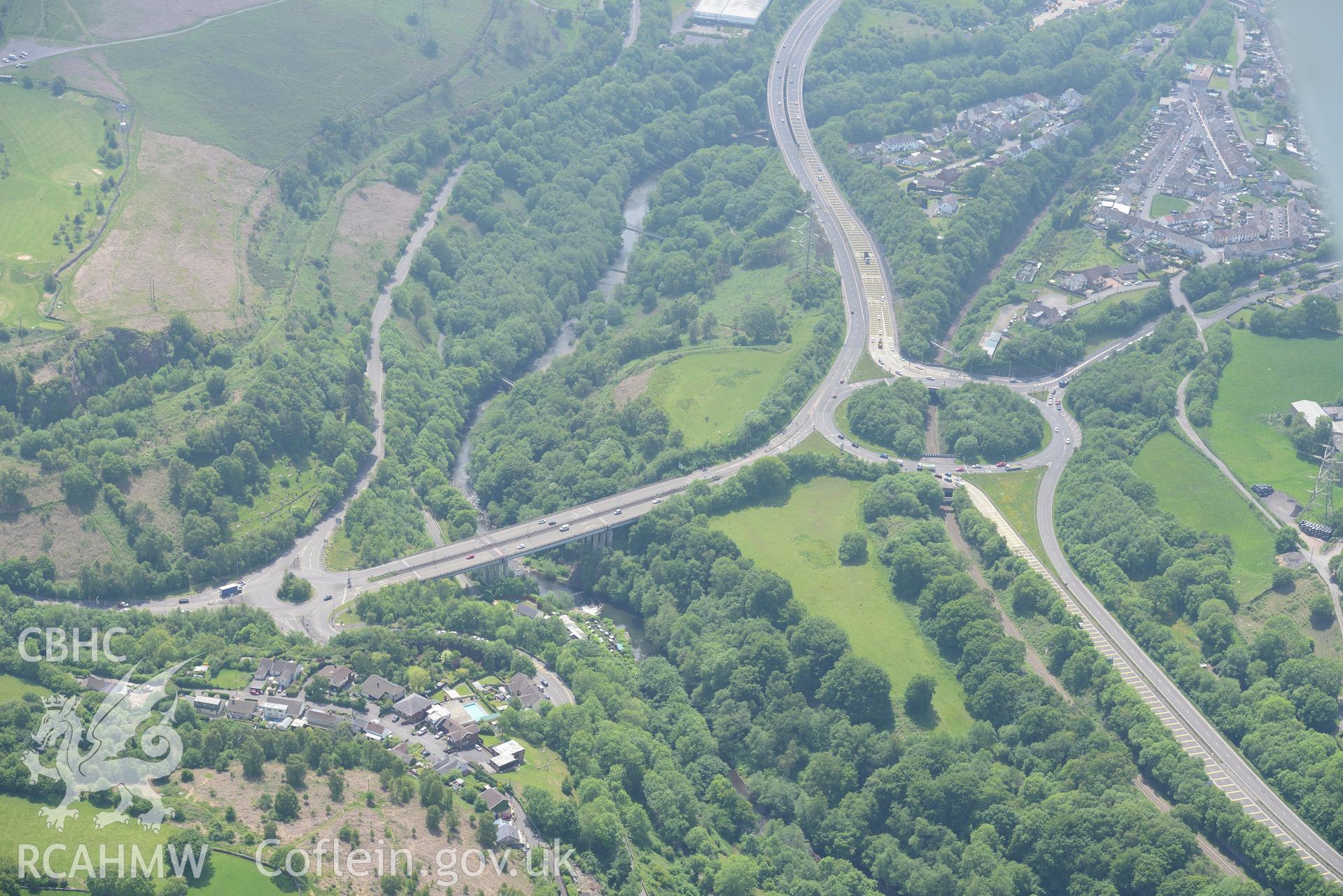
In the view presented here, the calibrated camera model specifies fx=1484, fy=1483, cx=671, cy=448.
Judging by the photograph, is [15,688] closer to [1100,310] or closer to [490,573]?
[490,573]

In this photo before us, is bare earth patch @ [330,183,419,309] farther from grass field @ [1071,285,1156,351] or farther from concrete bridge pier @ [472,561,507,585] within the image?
grass field @ [1071,285,1156,351]

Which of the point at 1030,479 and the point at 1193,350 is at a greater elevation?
the point at 1193,350

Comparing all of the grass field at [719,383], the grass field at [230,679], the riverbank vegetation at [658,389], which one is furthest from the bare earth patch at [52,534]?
the grass field at [719,383]

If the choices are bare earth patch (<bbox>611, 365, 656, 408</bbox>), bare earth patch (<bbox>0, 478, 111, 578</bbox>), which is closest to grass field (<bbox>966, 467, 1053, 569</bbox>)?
bare earth patch (<bbox>611, 365, 656, 408</bbox>)

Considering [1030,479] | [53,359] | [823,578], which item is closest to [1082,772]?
[823,578]

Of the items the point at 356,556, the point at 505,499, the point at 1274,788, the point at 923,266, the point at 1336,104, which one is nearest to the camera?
the point at 1274,788

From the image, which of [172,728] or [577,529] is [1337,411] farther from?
[172,728]
